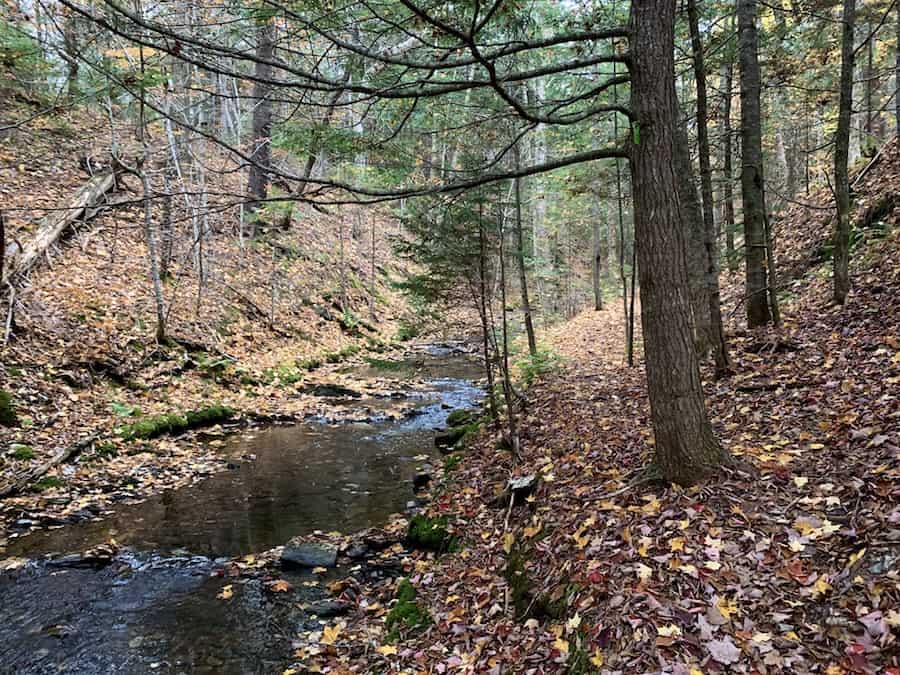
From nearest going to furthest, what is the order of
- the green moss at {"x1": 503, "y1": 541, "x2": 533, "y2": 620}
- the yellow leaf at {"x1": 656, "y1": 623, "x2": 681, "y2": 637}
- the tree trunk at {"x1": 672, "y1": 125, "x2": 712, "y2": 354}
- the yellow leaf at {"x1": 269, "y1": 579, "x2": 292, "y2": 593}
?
1. the yellow leaf at {"x1": 656, "y1": 623, "x2": 681, "y2": 637}
2. the green moss at {"x1": 503, "y1": 541, "x2": 533, "y2": 620}
3. the yellow leaf at {"x1": 269, "y1": 579, "x2": 292, "y2": 593}
4. the tree trunk at {"x1": 672, "y1": 125, "x2": 712, "y2": 354}

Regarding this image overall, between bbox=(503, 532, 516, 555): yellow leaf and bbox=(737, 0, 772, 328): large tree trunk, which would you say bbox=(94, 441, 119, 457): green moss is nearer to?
bbox=(503, 532, 516, 555): yellow leaf

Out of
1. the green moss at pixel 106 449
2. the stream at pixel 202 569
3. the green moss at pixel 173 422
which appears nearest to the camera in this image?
the stream at pixel 202 569

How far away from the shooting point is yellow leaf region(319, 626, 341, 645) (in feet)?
17.0

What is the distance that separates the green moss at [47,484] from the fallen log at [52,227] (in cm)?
443

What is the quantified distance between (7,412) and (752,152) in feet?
41.5

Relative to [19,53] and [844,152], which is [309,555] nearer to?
[844,152]

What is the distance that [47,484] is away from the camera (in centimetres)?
811

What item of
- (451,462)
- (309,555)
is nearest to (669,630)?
(309,555)

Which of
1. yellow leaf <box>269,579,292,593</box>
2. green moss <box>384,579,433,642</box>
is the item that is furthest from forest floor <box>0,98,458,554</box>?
green moss <box>384,579,433,642</box>

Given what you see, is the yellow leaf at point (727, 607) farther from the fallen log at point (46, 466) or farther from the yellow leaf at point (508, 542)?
the fallen log at point (46, 466)

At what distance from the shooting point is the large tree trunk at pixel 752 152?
8.00 meters

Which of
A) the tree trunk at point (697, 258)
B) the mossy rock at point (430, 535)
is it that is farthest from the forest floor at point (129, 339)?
the tree trunk at point (697, 258)

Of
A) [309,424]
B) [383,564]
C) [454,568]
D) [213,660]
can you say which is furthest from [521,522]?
[309,424]

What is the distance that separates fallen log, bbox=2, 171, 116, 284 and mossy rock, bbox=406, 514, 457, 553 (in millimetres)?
7626
